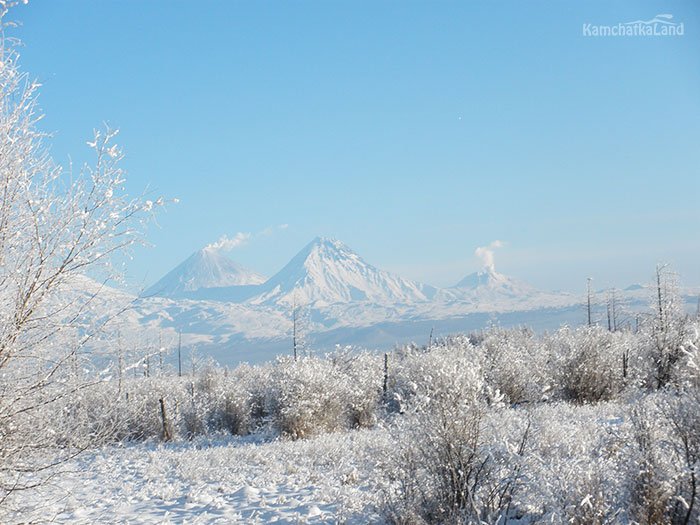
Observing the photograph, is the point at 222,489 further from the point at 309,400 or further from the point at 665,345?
the point at 665,345

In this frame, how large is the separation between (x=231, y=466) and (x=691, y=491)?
911cm

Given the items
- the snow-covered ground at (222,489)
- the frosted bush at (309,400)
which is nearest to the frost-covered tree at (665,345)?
the frosted bush at (309,400)

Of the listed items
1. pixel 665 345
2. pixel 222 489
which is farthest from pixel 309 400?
pixel 665 345

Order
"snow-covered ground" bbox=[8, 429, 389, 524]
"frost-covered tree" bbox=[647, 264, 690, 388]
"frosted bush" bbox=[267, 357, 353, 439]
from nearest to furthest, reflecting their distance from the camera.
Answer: "snow-covered ground" bbox=[8, 429, 389, 524] < "frosted bush" bbox=[267, 357, 353, 439] < "frost-covered tree" bbox=[647, 264, 690, 388]

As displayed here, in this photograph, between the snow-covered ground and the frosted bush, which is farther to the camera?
the frosted bush

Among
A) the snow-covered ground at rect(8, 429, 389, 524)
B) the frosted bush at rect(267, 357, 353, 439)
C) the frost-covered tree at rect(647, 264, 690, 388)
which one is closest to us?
the snow-covered ground at rect(8, 429, 389, 524)

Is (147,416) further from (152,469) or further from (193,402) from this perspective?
(152,469)

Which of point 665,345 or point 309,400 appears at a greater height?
point 665,345

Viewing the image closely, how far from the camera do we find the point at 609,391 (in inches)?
664

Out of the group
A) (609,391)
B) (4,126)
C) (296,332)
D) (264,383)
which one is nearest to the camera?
(4,126)

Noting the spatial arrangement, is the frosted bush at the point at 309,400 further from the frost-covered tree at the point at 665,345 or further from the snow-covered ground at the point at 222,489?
the frost-covered tree at the point at 665,345

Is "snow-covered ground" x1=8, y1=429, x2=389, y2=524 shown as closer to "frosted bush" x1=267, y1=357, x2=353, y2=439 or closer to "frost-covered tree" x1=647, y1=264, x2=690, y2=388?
"frosted bush" x1=267, y1=357, x2=353, y2=439

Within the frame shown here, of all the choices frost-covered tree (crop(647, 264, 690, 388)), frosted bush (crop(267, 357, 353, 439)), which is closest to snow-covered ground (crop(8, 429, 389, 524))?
frosted bush (crop(267, 357, 353, 439))

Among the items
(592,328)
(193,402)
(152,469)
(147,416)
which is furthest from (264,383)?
(592,328)
